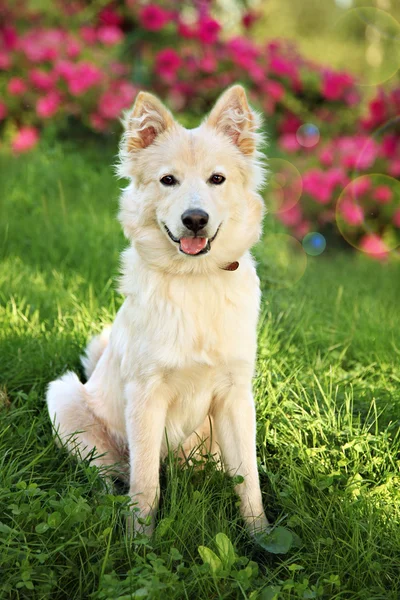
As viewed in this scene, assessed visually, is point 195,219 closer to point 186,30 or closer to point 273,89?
point 186,30

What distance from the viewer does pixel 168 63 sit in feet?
27.5

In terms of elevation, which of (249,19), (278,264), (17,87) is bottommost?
(278,264)

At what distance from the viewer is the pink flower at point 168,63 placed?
8.37 meters

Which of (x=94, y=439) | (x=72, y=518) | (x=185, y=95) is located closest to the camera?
(x=72, y=518)

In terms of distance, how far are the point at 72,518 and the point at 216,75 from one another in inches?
302

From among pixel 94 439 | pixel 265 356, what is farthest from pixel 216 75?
pixel 94 439

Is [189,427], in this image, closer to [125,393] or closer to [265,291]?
[125,393]

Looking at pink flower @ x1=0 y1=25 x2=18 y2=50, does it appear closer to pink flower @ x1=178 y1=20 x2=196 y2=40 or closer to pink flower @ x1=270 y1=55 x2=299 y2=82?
pink flower @ x1=178 y1=20 x2=196 y2=40

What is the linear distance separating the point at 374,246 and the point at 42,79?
16.0 ft

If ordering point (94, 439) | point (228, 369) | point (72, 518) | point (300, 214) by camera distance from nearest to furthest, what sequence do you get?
1. point (72, 518)
2. point (228, 369)
3. point (94, 439)
4. point (300, 214)

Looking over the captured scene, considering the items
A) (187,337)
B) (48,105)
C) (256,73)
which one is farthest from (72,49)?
(187,337)

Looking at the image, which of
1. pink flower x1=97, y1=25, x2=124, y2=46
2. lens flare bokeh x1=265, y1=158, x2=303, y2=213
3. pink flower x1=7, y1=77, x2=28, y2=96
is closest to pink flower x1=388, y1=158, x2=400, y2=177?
lens flare bokeh x1=265, y1=158, x2=303, y2=213

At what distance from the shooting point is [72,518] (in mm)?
2332

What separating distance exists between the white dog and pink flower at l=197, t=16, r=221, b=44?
6318 millimetres
